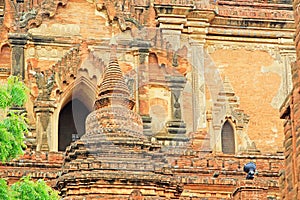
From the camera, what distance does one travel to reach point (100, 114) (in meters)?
25.0

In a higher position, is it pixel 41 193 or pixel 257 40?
pixel 257 40

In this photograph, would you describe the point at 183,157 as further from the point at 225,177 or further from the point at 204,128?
the point at 204,128

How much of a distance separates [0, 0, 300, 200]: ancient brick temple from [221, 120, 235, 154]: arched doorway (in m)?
0.03

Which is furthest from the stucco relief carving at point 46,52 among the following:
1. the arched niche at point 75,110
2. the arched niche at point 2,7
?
the arched niche at point 2,7

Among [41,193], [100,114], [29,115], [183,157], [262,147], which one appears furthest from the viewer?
[262,147]

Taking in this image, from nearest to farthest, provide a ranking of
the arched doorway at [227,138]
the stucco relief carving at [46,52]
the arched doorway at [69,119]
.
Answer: the stucco relief carving at [46,52]
the arched doorway at [69,119]
the arched doorway at [227,138]

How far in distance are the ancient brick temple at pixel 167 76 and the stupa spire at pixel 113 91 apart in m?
0.03

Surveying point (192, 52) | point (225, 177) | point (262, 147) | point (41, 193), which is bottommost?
point (41, 193)

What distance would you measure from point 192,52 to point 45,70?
4.55 metres

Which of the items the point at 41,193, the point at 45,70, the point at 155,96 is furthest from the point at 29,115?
the point at 41,193

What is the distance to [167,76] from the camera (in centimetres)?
3073

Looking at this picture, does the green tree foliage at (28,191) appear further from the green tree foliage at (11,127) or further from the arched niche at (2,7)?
the arched niche at (2,7)

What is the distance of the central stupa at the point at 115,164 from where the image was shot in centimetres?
2309

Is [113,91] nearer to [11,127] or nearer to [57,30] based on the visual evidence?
[57,30]
